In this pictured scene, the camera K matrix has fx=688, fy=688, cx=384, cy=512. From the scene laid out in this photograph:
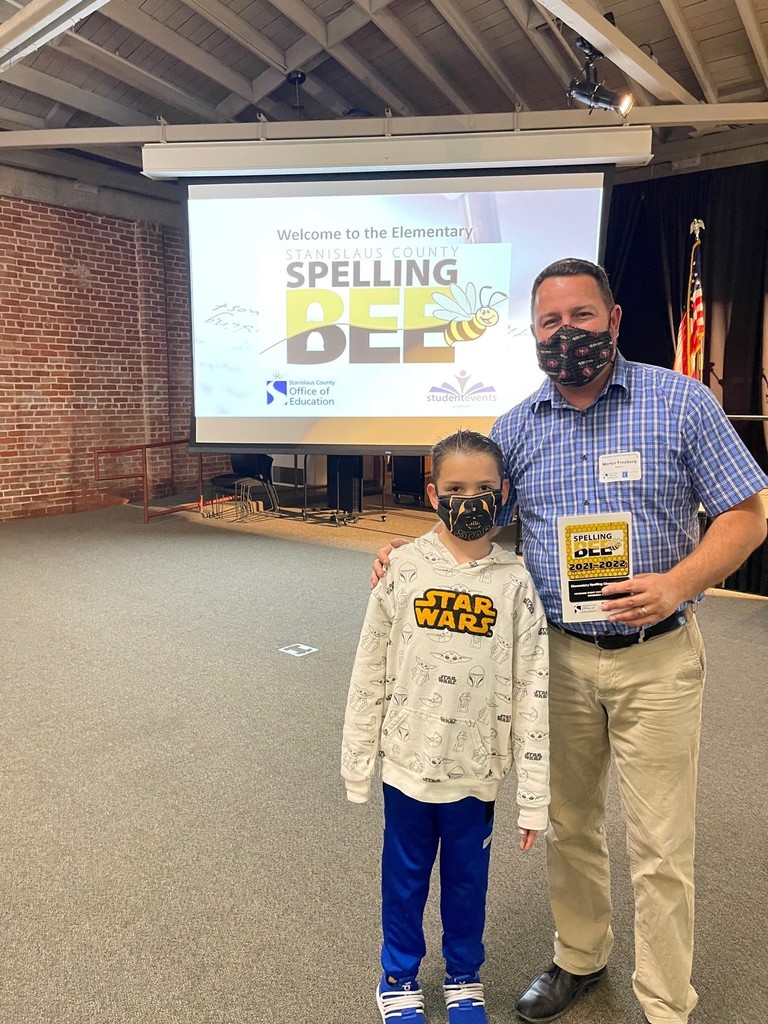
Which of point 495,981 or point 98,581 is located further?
point 98,581

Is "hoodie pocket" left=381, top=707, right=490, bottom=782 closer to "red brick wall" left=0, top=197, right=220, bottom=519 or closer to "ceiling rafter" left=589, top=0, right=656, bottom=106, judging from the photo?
"ceiling rafter" left=589, top=0, right=656, bottom=106

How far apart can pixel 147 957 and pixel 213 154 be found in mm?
4841

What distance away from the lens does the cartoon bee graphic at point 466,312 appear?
4.75m

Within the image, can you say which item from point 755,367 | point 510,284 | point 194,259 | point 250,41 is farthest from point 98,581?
point 755,367

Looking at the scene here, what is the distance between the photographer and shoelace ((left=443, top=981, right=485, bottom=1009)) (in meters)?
1.45

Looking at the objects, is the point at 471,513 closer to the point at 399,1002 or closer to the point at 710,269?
the point at 399,1002

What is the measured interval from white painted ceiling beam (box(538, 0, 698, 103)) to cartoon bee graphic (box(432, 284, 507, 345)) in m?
1.51

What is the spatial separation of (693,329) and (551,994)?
5587mm

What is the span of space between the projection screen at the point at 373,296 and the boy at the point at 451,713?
135 inches

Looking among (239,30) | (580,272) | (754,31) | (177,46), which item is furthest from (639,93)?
(580,272)

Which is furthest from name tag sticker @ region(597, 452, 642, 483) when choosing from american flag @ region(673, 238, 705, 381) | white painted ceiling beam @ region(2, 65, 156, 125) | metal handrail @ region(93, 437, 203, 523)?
metal handrail @ region(93, 437, 203, 523)

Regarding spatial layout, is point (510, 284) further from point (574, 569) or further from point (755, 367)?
point (574, 569)

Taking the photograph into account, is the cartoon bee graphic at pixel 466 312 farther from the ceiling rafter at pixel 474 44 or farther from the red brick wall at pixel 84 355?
the red brick wall at pixel 84 355

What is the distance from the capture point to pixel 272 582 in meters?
4.92
